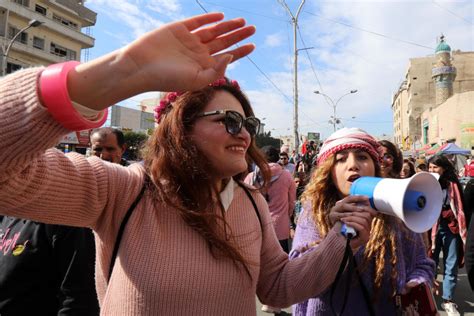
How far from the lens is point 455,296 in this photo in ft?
16.1

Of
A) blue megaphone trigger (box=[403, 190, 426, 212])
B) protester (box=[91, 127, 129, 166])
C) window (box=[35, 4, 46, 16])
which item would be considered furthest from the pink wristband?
window (box=[35, 4, 46, 16])

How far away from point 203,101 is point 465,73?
61861 mm

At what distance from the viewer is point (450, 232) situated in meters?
4.92

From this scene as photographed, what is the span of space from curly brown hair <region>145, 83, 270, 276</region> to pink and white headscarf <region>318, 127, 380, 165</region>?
98cm

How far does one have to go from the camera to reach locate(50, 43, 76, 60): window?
33259 millimetres

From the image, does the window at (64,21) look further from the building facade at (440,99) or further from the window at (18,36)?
the building facade at (440,99)

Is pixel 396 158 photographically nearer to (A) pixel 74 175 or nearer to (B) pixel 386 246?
(B) pixel 386 246

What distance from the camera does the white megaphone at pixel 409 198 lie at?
1.27 m

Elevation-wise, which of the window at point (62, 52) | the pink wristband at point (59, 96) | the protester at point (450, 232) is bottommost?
the protester at point (450, 232)

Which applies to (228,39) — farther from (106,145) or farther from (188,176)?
(106,145)

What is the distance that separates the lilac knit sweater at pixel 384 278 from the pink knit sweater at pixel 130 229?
54cm

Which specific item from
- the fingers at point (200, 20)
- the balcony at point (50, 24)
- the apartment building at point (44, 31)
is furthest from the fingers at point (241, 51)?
the balcony at point (50, 24)

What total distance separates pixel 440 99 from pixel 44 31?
49847 millimetres

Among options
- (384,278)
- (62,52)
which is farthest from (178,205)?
(62,52)
